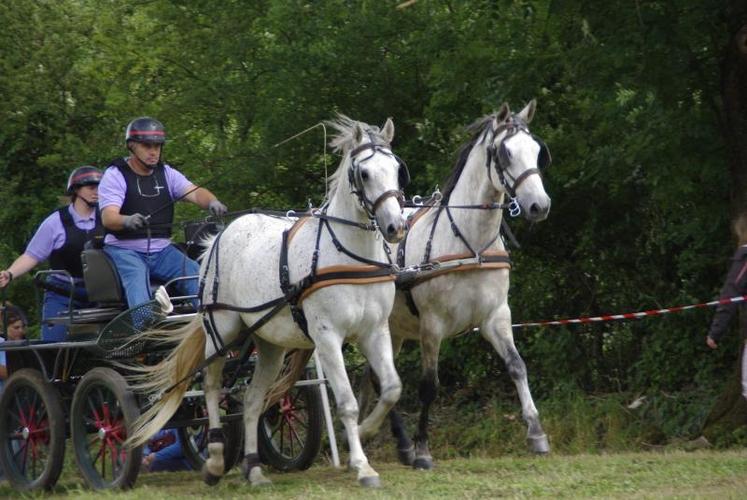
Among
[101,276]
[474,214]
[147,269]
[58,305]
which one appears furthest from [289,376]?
[58,305]

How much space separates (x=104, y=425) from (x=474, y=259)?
2.74 metres

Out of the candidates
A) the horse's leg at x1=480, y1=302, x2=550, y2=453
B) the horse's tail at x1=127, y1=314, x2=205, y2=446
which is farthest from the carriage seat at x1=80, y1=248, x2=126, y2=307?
the horse's leg at x1=480, y1=302, x2=550, y2=453

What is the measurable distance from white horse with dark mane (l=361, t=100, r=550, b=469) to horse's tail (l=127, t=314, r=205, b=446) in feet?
4.79

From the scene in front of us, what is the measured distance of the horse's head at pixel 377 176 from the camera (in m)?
7.27

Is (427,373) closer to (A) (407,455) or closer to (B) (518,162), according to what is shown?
(A) (407,455)

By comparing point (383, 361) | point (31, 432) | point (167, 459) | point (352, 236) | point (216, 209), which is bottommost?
point (167, 459)

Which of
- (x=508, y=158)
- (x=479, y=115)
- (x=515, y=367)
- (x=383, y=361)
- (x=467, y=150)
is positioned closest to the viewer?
(x=383, y=361)

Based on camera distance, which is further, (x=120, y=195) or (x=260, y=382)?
(x=120, y=195)

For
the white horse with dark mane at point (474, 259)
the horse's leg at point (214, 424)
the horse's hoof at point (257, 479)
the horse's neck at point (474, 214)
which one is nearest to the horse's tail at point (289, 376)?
the horse's leg at point (214, 424)

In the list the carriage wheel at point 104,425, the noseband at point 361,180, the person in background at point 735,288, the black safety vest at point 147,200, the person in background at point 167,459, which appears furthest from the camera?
the person in background at point 167,459

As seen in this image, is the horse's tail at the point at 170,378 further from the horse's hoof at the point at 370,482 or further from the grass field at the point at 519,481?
the horse's hoof at the point at 370,482

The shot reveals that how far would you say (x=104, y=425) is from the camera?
8.69m

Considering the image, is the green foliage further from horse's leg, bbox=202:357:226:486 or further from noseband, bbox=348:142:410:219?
horse's leg, bbox=202:357:226:486

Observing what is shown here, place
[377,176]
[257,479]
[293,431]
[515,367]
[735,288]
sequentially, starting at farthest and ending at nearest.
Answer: [293,431] → [515,367] → [257,479] → [735,288] → [377,176]
